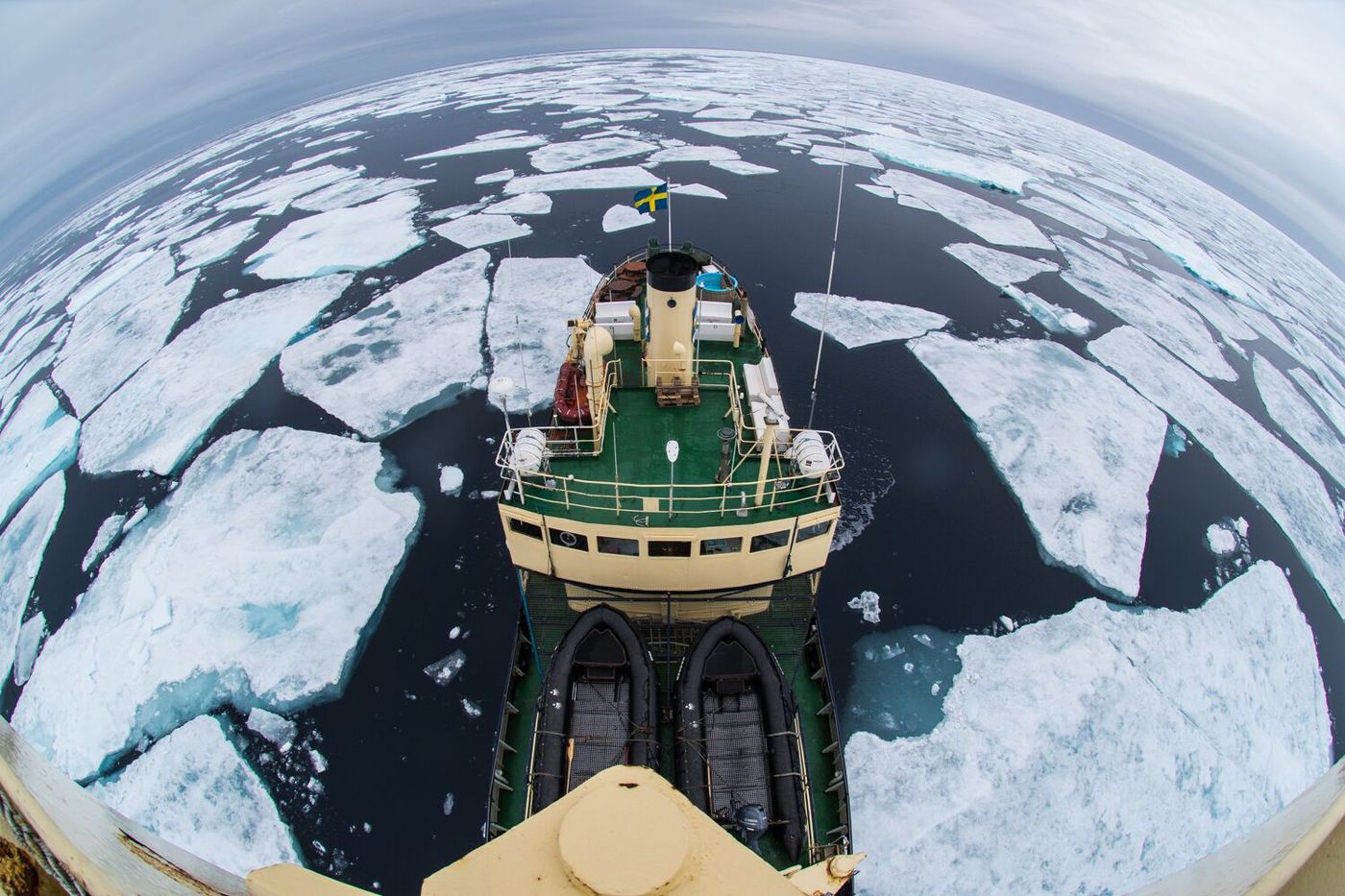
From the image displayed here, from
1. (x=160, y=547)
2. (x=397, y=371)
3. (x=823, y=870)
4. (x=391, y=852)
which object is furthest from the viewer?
(x=397, y=371)

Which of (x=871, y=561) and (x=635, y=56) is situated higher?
(x=635, y=56)

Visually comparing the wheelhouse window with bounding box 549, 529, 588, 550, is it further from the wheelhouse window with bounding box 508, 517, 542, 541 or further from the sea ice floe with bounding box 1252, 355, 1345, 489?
the sea ice floe with bounding box 1252, 355, 1345, 489

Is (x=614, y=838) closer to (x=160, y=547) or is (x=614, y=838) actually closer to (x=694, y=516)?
(x=694, y=516)

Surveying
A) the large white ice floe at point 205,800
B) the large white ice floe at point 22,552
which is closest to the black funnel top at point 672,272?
the large white ice floe at point 205,800

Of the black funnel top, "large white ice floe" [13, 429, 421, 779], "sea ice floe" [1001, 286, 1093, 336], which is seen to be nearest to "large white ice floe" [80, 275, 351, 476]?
"large white ice floe" [13, 429, 421, 779]

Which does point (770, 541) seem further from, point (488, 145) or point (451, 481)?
point (488, 145)

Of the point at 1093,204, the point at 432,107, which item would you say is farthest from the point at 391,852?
the point at 432,107

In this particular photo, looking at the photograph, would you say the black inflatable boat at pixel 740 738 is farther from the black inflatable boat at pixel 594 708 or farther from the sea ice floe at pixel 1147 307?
the sea ice floe at pixel 1147 307
